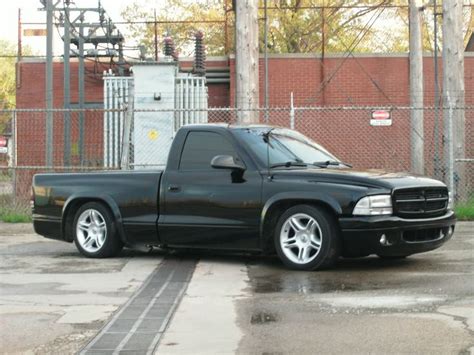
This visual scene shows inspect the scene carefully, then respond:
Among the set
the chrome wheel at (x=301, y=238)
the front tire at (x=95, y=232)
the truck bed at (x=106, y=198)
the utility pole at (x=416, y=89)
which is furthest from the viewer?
the utility pole at (x=416, y=89)

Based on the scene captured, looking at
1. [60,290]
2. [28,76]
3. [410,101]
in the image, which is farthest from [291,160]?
[28,76]

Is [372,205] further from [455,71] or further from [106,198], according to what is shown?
[455,71]

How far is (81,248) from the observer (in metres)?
10.0

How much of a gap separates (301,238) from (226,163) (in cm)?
120

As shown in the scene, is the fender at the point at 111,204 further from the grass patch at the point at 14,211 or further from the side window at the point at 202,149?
the grass patch at the point at 14,211

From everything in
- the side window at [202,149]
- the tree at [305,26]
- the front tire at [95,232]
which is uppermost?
the tree at [305,26]

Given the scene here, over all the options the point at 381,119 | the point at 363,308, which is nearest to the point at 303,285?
the point at 363,308

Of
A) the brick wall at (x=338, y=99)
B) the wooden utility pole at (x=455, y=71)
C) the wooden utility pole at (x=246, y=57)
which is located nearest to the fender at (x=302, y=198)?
the wooden utility pole at (x=246, y=57)

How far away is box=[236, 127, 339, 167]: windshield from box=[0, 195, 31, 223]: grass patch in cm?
676

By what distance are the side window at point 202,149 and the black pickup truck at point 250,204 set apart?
1 centimetres

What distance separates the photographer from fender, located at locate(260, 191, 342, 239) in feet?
26.7

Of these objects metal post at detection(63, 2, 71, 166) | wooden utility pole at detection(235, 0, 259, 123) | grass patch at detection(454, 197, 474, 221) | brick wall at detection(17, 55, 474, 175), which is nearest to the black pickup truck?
grass patch at detection(454, 197, 474, 221)

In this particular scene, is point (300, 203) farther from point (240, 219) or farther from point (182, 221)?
point (182, 221)

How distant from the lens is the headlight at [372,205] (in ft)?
26.3
